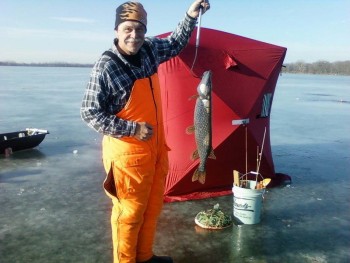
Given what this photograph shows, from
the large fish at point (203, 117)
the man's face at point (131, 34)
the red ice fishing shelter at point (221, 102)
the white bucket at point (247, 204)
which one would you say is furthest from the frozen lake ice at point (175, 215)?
the man's face at point (131, 34)

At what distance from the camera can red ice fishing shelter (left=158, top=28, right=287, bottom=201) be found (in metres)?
6.20

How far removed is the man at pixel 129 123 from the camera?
3.38m

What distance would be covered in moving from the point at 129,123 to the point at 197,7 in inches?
63.1

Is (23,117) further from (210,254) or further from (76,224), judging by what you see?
(210,254)

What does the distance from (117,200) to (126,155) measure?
486 millimetres

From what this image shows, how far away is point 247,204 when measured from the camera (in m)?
5.34

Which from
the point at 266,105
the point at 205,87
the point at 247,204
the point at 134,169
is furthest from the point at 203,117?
the point at 266,105

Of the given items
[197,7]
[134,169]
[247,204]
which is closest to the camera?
[134,169]

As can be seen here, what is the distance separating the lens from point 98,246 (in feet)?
15.8

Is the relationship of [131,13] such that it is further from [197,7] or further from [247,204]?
[247,204]

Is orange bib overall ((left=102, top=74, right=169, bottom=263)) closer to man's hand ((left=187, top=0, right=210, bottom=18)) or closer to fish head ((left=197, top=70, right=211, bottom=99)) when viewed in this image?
fish head ((left=197, top=70, right=211, bottom=99))

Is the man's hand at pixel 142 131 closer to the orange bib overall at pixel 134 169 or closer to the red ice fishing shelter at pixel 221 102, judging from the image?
the orange bib overall at pixel 134 169

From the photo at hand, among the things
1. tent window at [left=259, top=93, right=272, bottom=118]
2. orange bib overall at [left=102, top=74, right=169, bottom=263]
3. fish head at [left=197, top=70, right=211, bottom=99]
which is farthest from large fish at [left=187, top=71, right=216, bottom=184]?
tent window at [left=259, top=93, right=272, bottom=118]

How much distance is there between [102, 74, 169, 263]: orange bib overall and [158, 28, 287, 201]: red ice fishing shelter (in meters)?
2.47
